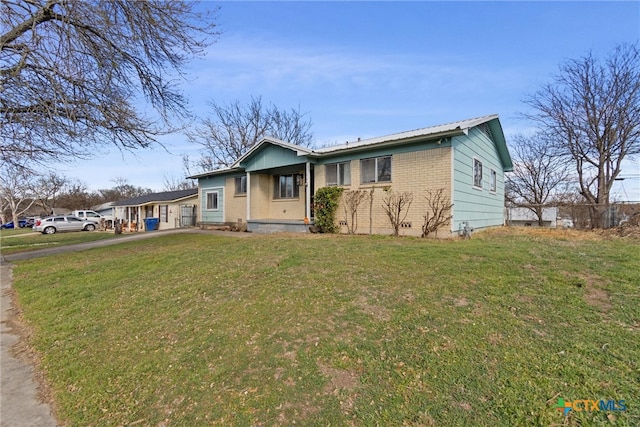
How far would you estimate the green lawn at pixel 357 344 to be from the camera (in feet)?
7.76

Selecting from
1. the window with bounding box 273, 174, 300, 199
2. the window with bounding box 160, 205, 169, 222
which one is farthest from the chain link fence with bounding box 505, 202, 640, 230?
the window with bounding box 160, 205, 169, 222

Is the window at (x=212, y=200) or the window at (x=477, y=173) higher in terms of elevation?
the window at (x=477, y=173)

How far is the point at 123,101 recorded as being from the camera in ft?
30.3

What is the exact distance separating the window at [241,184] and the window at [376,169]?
770 centimetres

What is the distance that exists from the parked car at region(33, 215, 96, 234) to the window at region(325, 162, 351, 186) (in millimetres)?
28712

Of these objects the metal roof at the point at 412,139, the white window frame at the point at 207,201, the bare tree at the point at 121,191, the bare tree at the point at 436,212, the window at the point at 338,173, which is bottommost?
the bare tree at the point at 436,212

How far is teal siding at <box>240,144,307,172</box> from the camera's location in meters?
13.1

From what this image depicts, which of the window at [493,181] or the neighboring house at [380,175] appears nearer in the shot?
the neighboring house at [380,175]

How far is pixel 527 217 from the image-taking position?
23641 millimetres

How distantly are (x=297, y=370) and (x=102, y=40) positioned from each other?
34.9 ft

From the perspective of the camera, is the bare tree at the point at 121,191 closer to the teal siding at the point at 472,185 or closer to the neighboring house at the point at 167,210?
the neighboring house at the point at 167,210

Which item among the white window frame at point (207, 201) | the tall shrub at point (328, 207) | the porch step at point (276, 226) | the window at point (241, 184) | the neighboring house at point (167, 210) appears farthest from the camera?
the neighboring house at point (167, 210)

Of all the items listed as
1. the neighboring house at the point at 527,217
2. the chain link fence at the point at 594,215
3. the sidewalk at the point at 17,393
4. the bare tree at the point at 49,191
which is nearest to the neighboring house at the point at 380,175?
the chain link fence at the point at 594,215

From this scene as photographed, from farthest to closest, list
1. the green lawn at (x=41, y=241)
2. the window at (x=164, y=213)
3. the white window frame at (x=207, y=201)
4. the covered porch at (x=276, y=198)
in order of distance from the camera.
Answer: the window at (x=164, y=213), the white window frame at (x=207, y=201), the green lawn at (x=41, y=241), the covered porch at (x=276, y=198)
